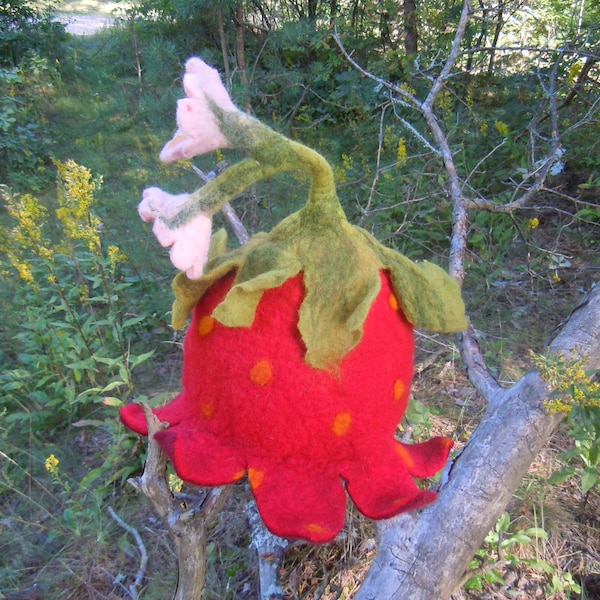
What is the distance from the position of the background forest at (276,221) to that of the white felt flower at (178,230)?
2.31ft

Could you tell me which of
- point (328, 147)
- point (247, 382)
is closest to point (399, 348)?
point (247, 382)

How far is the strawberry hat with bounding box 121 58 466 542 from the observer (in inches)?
29.7

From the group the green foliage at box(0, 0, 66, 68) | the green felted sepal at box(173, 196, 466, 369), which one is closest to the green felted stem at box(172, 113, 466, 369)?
the green felted sepal at box(173, 196, 466, 369)

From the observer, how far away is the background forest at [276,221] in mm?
1621

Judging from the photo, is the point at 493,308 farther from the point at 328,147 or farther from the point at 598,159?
the point at 328,147

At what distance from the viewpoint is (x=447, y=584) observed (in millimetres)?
977

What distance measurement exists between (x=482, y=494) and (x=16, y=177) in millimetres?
4944

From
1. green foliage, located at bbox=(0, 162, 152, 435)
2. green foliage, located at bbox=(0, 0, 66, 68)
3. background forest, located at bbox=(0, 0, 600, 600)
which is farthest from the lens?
green foliage, located at bbox=(0, 0, 66, 68)

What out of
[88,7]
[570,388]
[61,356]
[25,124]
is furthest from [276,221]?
[88,7]

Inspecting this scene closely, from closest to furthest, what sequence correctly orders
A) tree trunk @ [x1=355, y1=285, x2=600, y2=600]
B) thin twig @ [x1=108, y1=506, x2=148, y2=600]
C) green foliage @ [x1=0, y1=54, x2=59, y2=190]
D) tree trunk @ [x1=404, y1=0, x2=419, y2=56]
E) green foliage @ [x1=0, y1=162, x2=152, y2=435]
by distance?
tree trunk @ [x1=355, y1=285, x2=600, y2=600] < thin twig @ [x1=108, y1=506, x2=148, y2=600] < green foliage @ [x1=0, y1=162, x2=152, y2=435] < tree trunk @ [x1=404, y1=0, x2=419, y2=56] < green foliage @ [x1=0, y1=54, x2=59, y2=190]

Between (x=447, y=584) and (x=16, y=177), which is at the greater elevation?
(x=447, y=584)

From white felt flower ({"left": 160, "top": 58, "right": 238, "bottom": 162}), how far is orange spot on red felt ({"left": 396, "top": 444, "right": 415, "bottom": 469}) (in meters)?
0.58

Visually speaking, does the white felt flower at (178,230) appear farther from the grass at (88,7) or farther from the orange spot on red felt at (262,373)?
the grass at (88,7)

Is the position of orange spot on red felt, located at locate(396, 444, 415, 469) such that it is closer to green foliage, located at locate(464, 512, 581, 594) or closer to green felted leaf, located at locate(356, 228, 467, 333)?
green felted leaf, located at locate(356, 228, 467, 333)
